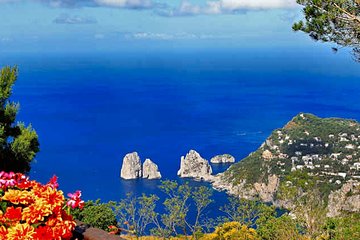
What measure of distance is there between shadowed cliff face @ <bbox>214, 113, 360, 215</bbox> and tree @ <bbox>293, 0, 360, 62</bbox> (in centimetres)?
1856

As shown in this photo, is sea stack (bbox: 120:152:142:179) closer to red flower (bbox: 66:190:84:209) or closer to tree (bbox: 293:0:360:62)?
tree (bbox: 293:0:360:62)

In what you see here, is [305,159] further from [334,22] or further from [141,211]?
[334,22]

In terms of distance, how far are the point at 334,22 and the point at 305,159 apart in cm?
2904

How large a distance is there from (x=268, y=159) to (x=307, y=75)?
9512 centimetres

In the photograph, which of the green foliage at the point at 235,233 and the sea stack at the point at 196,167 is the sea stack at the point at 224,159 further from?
the green foliage at the point at 235,233

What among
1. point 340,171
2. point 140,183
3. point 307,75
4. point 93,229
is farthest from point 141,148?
point 307,75

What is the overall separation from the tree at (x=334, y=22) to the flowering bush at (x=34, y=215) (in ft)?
15.3

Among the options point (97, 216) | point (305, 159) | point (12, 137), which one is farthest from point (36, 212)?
point (305, 159)

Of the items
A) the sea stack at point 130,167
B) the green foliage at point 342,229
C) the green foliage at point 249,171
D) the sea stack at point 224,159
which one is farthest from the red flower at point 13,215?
the sea stack at point 224,159

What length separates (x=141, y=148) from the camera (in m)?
50.0

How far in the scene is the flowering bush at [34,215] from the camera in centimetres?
145

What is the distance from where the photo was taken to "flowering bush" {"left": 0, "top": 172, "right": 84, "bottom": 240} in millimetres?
1453

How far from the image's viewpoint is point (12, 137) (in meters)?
8.22

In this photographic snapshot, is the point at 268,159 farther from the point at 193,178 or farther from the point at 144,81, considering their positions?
the point at 144,81
